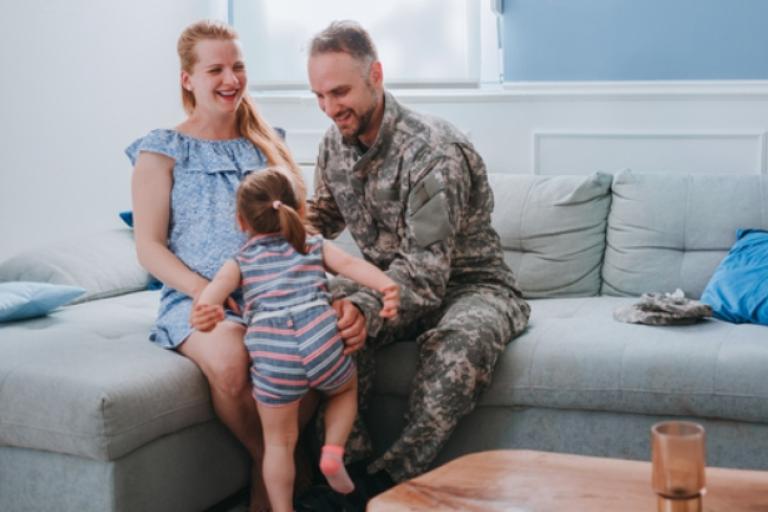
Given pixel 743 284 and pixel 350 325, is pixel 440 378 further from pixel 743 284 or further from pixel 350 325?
pixel 743 284

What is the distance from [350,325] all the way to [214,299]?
0.96 feet

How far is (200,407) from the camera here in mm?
2363

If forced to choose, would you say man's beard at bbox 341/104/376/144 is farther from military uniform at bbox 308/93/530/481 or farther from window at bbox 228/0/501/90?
window at bbox 228/0/501/90

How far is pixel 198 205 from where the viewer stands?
8.53ft

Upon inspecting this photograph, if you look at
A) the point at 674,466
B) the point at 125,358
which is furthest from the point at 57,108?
the point at 674,466

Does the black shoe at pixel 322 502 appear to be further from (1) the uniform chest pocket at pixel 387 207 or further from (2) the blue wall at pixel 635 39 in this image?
(2) the blue wall at pixel 635 39

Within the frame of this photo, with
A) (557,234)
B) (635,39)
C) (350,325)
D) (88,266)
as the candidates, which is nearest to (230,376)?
(350,325)

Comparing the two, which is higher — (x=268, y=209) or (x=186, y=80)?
(x=186, y=80)

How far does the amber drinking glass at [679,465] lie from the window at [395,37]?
255cm

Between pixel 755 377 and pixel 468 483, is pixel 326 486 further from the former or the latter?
pixel 755 377

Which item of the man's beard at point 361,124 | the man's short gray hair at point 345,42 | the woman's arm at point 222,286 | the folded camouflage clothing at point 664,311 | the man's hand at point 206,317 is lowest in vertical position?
the folded camouflage clothing at point 664,311

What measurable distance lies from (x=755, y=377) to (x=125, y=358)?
1.36m

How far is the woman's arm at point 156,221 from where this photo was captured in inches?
99.5

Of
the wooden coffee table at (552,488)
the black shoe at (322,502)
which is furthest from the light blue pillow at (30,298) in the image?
the wooden coffee table at (552,488)
